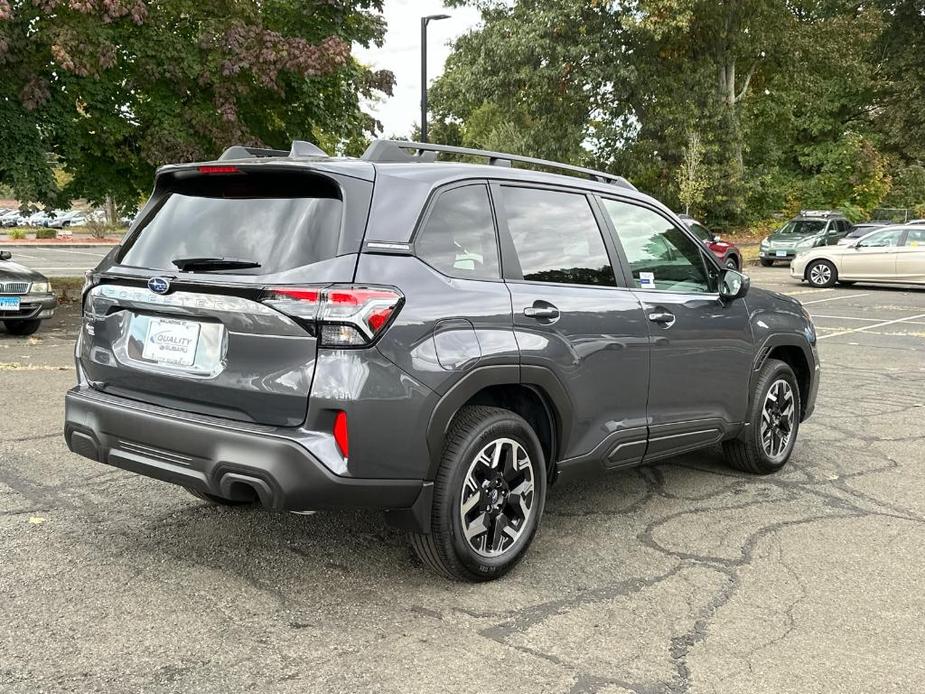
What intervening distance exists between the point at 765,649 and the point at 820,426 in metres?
4.03

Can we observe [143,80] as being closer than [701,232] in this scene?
Yes

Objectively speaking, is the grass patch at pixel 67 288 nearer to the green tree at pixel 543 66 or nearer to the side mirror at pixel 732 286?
the side mirror at pixel 732 286

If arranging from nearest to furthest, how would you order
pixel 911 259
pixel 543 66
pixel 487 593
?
pixel 487 593, pixel 911 259, pixel 543 66

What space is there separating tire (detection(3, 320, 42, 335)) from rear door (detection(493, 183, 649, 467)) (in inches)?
367

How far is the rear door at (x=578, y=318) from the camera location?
3918 millimetres

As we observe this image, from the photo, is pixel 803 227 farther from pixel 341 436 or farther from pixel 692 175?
pixel 341 436

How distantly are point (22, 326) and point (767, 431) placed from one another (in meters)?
9.54

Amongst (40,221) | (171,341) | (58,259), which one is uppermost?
(40,221)

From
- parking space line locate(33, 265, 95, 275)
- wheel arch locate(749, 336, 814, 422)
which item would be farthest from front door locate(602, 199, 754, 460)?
parking space line locate(33, 265, 95, 275)

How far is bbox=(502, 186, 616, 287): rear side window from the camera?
404 centimetres

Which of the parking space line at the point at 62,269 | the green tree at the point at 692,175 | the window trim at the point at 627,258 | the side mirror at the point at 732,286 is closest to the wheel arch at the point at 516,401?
the window trim at the point at 627,258

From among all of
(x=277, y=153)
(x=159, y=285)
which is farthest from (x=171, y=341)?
(x=277, y=153)

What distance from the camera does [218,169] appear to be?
3.73 metres

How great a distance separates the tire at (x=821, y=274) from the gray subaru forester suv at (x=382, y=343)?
18.7 m
